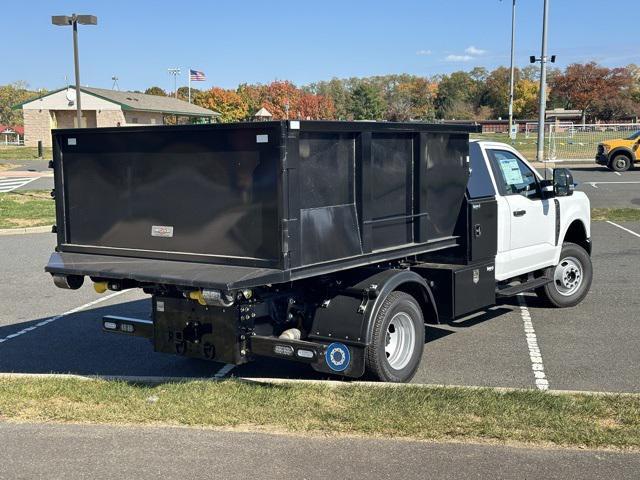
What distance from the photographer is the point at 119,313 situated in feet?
30.0

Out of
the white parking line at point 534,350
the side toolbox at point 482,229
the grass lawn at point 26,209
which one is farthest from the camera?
the grass lawn at point 26,209

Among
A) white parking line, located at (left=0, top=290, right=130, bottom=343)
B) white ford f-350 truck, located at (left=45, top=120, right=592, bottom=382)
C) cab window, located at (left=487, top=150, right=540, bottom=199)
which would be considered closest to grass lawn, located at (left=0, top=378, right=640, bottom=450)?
white ford f-350 truck, located at (left=45, top=120, right=592, bottom=382)

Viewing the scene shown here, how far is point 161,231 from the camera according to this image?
19.1ft

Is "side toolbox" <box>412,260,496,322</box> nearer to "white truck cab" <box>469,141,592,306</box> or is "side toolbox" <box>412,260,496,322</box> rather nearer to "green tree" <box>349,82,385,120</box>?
"white truck cab" <box>469,141,592,306</box>

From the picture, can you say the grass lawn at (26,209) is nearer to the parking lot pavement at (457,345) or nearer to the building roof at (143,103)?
the parking lot pavement at (457,345)

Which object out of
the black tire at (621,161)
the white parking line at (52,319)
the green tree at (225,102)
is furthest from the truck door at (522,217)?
the green tree at (225,102)

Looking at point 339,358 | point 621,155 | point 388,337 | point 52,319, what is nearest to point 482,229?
point 388,337

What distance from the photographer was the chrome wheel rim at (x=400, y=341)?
20.1ft

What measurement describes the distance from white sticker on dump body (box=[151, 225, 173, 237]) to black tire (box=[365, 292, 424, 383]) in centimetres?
173

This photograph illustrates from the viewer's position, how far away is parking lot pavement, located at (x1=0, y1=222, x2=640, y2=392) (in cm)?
659

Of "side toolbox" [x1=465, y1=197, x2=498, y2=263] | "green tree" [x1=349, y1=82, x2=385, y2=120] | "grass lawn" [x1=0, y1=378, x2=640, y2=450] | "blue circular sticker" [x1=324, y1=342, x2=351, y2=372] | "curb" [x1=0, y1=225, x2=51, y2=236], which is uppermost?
"green tree" [x1=349, y1=82, x2=385, y2=120]

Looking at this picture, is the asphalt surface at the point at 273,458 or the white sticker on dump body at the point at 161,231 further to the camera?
the white sticker on dump body at the point at 161,231

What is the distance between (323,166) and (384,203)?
811mm

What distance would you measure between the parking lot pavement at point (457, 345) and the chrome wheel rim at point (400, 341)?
37cm
